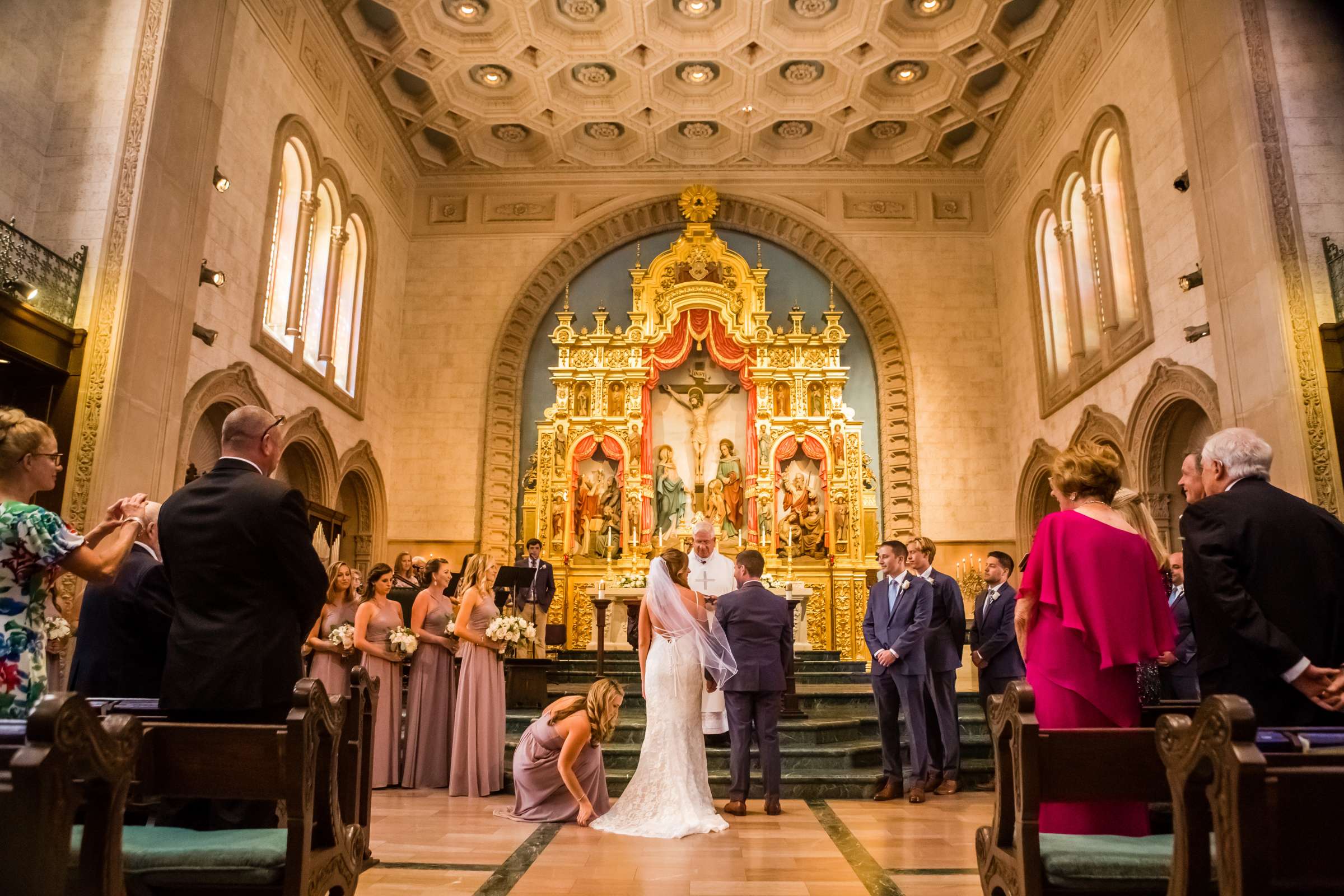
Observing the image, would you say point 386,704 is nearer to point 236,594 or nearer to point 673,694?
point 673,694

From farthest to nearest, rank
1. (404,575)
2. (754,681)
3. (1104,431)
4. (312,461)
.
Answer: (312,461)
(1104,431)
(404,575)
(754,681)

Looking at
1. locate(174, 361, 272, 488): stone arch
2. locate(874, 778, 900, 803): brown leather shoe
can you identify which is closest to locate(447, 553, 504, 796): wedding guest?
locate(874, 778, 900, 803): brown leather shoe

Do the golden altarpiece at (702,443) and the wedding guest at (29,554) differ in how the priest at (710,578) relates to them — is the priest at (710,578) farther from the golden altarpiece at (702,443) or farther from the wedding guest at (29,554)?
the golden altarpiece at (702,443)

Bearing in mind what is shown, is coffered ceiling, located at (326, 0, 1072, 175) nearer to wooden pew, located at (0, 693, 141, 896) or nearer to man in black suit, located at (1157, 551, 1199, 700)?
man in black suit, located at (1157, 551, 1199, 700)

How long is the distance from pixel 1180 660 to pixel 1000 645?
1260 millimetres

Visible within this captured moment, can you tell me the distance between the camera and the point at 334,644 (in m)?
7.09

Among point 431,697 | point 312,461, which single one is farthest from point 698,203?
point 431,697

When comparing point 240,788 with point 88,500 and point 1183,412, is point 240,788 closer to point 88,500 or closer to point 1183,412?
point 88,500

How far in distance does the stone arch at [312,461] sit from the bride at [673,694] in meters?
7.31

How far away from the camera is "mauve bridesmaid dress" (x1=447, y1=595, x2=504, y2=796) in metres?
6.84

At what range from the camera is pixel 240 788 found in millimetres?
2439

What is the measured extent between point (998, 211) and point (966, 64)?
267 centimetres

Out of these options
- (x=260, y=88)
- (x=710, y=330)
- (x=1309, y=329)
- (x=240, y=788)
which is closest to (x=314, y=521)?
(x=260, y=88)

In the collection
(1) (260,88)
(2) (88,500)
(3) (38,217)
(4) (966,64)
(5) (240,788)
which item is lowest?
(5) (240,788)
